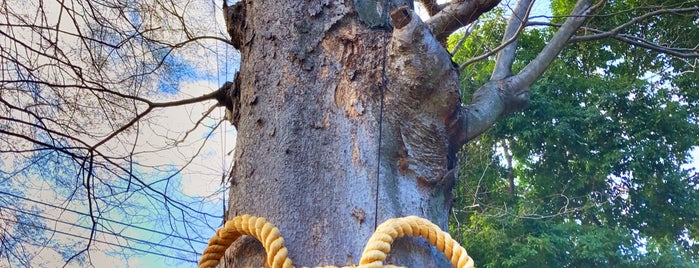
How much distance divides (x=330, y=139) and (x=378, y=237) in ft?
0.43

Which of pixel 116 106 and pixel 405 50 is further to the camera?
pixel 116 106

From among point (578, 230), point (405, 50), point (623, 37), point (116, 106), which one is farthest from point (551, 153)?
point (405, 50)

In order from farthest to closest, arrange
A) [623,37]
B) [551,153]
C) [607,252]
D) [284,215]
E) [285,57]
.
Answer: [551,153], [607,252], [623,37], [285,57], [284,215]

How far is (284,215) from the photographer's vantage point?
0.53 m

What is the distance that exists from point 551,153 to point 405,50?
2740 mm

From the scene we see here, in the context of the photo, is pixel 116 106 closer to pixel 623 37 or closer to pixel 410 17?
pixel 410 17

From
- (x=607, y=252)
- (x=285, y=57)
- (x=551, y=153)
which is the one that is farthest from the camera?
(x=551, y=153)

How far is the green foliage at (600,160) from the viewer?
285 cm

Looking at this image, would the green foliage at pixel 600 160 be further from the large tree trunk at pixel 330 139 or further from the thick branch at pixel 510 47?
the large tree trunk at pixel 330 139

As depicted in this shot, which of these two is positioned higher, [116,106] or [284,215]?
[116,106]

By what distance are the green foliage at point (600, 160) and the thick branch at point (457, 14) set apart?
2041 millimetres

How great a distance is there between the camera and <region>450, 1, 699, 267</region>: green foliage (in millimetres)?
2850

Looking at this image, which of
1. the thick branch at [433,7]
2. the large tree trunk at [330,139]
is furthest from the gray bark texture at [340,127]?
the thick branch at [433,7]

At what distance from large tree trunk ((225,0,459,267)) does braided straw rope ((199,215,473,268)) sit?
0.07 feet
